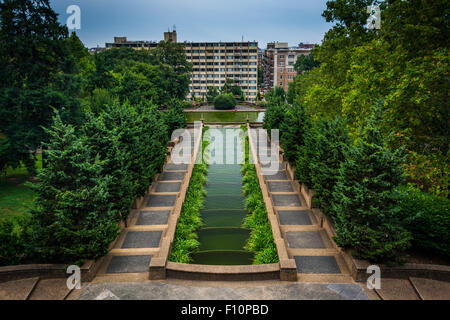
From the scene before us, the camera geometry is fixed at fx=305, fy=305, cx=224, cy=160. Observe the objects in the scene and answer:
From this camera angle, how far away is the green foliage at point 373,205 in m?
10.4

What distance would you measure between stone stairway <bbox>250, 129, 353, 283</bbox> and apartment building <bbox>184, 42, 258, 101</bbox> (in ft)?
290

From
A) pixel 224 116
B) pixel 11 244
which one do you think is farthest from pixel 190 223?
pixel 224 116

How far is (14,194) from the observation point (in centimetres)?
2098

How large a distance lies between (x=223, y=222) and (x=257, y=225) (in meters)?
2.26

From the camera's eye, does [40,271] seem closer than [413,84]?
Yes

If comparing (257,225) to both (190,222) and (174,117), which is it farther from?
(174,117)

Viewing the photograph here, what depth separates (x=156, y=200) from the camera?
18688 mm

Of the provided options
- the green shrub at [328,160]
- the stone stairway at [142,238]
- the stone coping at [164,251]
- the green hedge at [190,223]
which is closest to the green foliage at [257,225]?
the green hedge at [190,223]

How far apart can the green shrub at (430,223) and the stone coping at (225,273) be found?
534 cm

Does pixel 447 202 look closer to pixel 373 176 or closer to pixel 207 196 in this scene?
pixel 373 176

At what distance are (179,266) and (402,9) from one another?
15.3m

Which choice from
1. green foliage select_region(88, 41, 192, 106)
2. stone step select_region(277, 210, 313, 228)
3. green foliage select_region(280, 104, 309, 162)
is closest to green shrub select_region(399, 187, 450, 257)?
stone step select_region(277, 210, 313, 228)
